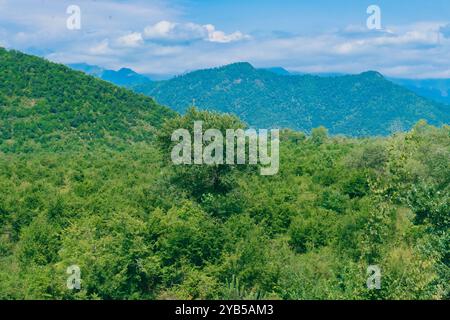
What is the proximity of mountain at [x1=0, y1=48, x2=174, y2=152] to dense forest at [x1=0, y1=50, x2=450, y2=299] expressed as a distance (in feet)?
66.3

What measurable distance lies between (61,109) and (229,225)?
187 ft

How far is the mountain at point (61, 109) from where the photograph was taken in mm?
70562

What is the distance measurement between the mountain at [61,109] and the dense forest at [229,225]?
795 inches

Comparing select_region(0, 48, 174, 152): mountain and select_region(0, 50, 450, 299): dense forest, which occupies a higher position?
select_region(0, 48, 174, 152): mountain

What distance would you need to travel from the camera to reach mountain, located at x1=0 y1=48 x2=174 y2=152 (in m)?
70.6

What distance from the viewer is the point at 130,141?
74750 mm

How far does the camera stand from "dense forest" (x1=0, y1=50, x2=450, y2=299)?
2088 centimetres

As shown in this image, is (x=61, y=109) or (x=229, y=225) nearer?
(x=229, y=225)

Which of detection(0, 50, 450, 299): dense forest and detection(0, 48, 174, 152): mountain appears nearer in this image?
detection(0, 50, 450, 299): dense forest

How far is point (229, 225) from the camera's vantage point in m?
27.2

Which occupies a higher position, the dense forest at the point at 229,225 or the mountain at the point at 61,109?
the mountain at the point at 61,109

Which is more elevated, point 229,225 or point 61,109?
point 61,109
